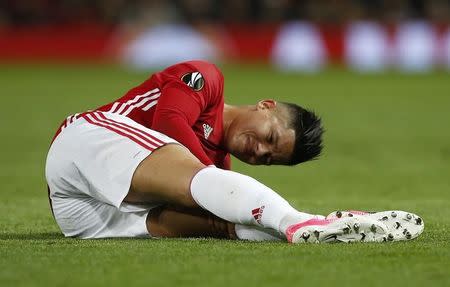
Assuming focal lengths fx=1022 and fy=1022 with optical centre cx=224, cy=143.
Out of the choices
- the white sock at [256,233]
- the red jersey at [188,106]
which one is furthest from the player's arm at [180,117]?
the white sock at [256,233]

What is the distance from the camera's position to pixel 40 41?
21250 millimetres

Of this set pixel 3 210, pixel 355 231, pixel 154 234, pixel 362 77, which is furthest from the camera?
pixel 362 77

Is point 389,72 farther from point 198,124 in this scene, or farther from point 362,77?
point 198,124

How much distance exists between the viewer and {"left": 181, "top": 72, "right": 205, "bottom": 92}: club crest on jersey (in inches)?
204

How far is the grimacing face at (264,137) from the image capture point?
5.11 metres

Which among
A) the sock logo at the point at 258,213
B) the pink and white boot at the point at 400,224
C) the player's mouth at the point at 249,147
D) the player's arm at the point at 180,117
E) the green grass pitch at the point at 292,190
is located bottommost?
the green grass pitch at the point at 292,190

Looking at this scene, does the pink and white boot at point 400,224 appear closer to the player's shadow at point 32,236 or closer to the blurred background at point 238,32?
the player's shadow at point 32,236

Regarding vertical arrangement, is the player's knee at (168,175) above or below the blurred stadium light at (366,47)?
above

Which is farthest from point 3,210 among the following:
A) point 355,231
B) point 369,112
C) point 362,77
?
point 362,77

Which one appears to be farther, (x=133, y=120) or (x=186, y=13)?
(x=186, y=13)

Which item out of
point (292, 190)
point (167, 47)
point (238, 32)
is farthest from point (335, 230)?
point (238, 32)

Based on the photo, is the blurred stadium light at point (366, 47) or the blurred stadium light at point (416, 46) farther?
the blurred stadium light at point (366, 47)

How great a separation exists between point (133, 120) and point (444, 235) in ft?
5.44

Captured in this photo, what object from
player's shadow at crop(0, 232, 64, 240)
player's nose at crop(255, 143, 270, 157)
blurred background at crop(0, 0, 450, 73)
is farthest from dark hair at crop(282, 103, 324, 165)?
blurred background at crop(0, 0, 450, 73)
